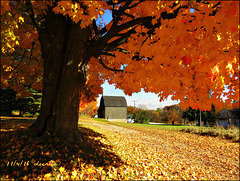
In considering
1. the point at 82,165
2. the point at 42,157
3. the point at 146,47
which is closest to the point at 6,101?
the point at 42,157

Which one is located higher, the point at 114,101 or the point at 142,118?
the point at 114,101

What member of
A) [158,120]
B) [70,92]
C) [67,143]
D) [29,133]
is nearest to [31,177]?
[67,143]

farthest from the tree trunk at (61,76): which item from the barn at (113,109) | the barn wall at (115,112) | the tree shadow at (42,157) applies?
the barn wall at (115,112)

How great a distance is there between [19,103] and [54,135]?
734 inches

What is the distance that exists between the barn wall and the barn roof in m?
1.13

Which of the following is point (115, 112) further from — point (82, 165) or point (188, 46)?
point (188, 46)

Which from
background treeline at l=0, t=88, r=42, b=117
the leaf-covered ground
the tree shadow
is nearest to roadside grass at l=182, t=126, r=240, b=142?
the leaf-covered ground

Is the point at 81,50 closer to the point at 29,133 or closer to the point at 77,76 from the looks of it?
the point at 77,76

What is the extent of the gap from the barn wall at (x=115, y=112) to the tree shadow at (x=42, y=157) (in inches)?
1393

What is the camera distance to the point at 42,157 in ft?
13.4

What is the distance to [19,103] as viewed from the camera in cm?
1958

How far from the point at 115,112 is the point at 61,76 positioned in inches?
1448

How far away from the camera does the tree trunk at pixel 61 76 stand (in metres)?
5.18

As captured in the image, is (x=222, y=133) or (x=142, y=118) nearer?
(x=222, y=133)
